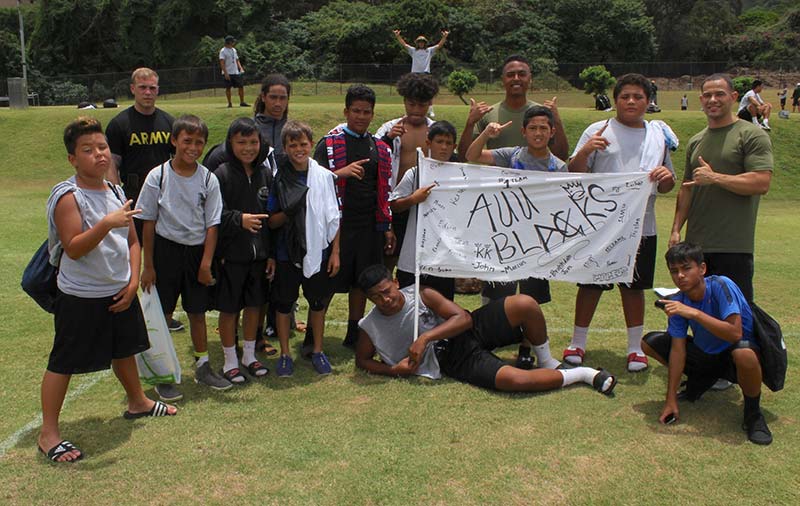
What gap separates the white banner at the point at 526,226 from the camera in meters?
5.08

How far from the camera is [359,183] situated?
531 cm

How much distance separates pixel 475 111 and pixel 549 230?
1.22 meters

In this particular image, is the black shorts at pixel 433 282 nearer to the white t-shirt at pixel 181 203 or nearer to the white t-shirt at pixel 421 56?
the white t-shirt at pixel 181 203

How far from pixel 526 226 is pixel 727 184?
1.42 m

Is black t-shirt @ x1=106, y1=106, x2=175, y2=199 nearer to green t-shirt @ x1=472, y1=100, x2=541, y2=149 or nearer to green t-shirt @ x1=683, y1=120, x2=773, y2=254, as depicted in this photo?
green t-shirt @ x1=472, y1=100, x2=541, y2=149

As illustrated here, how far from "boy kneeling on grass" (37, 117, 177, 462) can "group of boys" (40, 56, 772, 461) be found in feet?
0.43

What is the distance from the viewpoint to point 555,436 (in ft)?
13.3

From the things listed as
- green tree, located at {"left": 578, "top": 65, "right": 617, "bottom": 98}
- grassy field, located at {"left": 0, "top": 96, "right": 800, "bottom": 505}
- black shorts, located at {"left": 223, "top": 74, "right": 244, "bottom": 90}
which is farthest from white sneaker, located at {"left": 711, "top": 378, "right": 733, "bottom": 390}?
green tree, located at {"left": 578, "top": 65, "right": 617, "bottom": 98}

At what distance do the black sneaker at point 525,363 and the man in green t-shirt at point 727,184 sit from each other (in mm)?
1361

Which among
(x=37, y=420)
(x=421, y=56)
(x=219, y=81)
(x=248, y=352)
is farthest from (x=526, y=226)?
(x=219, y=81)

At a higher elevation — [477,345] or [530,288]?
[530,288]

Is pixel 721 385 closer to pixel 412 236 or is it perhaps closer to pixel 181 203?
pixel 412 236

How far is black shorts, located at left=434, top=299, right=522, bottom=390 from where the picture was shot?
484 cm

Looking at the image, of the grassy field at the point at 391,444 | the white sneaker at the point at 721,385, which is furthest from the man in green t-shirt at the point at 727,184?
the grassy field at the point at 391,444
